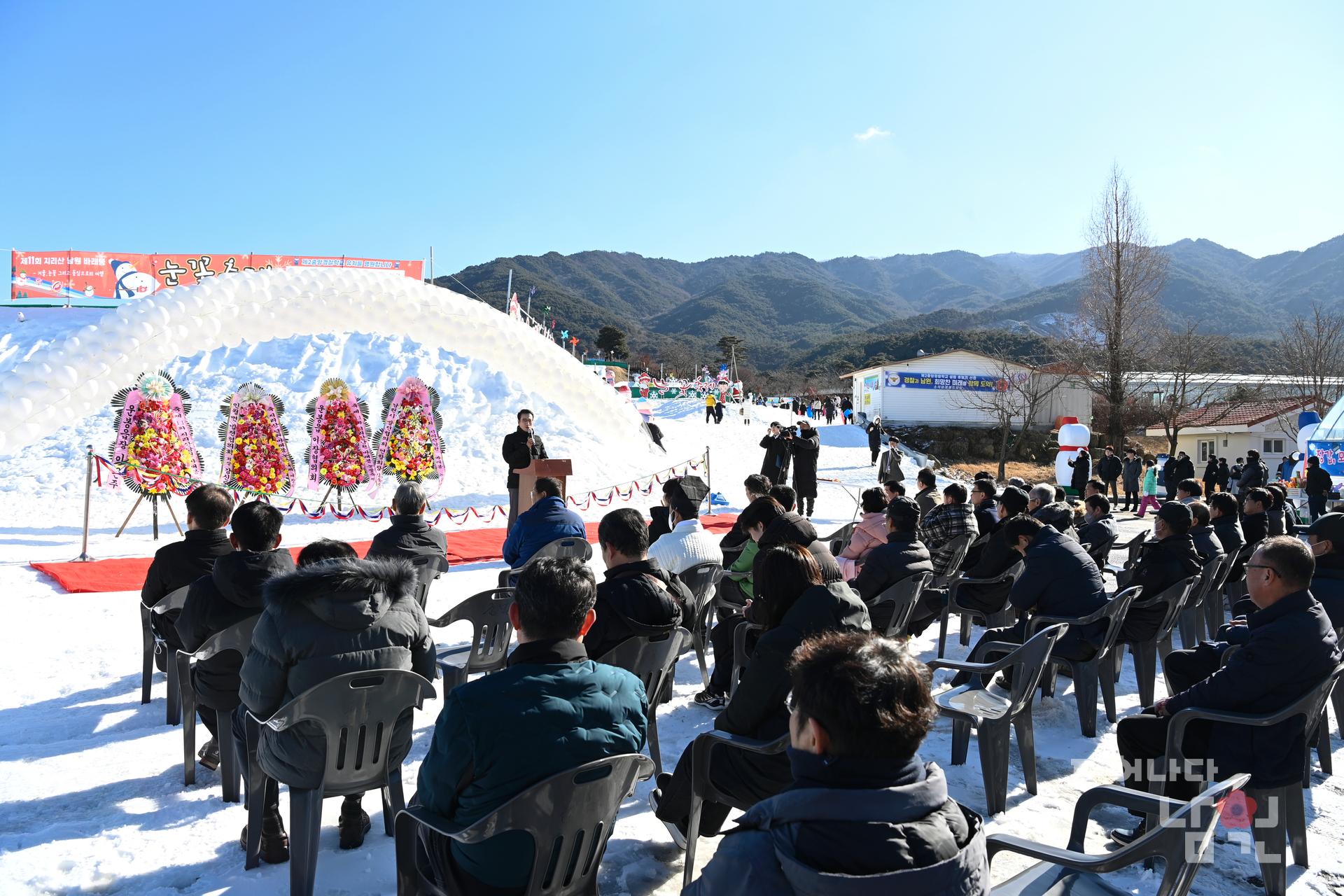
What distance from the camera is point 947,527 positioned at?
6102 millimetres

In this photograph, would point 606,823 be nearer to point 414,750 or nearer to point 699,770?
point 699,770

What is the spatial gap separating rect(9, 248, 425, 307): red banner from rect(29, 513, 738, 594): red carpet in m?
19.7

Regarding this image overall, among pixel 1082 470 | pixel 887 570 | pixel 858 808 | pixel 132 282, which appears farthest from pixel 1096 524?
pixel 132 282

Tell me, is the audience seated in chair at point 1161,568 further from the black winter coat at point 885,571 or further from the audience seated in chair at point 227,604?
the audience seated in chair at point 227,604

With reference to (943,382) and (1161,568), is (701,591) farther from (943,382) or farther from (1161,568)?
(943,382)

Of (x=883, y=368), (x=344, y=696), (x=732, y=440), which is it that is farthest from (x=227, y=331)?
(x=883, y=368)

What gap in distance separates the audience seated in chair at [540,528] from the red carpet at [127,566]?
214 centimetres

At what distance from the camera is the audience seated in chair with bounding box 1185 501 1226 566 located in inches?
213

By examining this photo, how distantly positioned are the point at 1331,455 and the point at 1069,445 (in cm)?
503

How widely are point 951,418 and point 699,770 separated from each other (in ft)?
126

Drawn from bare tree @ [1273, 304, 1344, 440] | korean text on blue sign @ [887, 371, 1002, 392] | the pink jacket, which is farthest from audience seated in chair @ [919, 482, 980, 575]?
bare tree @ [1273, 304, 1344, 440]

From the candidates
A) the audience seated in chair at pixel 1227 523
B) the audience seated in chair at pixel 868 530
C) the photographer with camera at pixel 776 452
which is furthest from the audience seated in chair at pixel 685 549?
the photographer with camera at pixel 776 452

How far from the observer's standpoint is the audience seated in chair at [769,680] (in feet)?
8.61

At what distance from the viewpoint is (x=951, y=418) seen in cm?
3834
